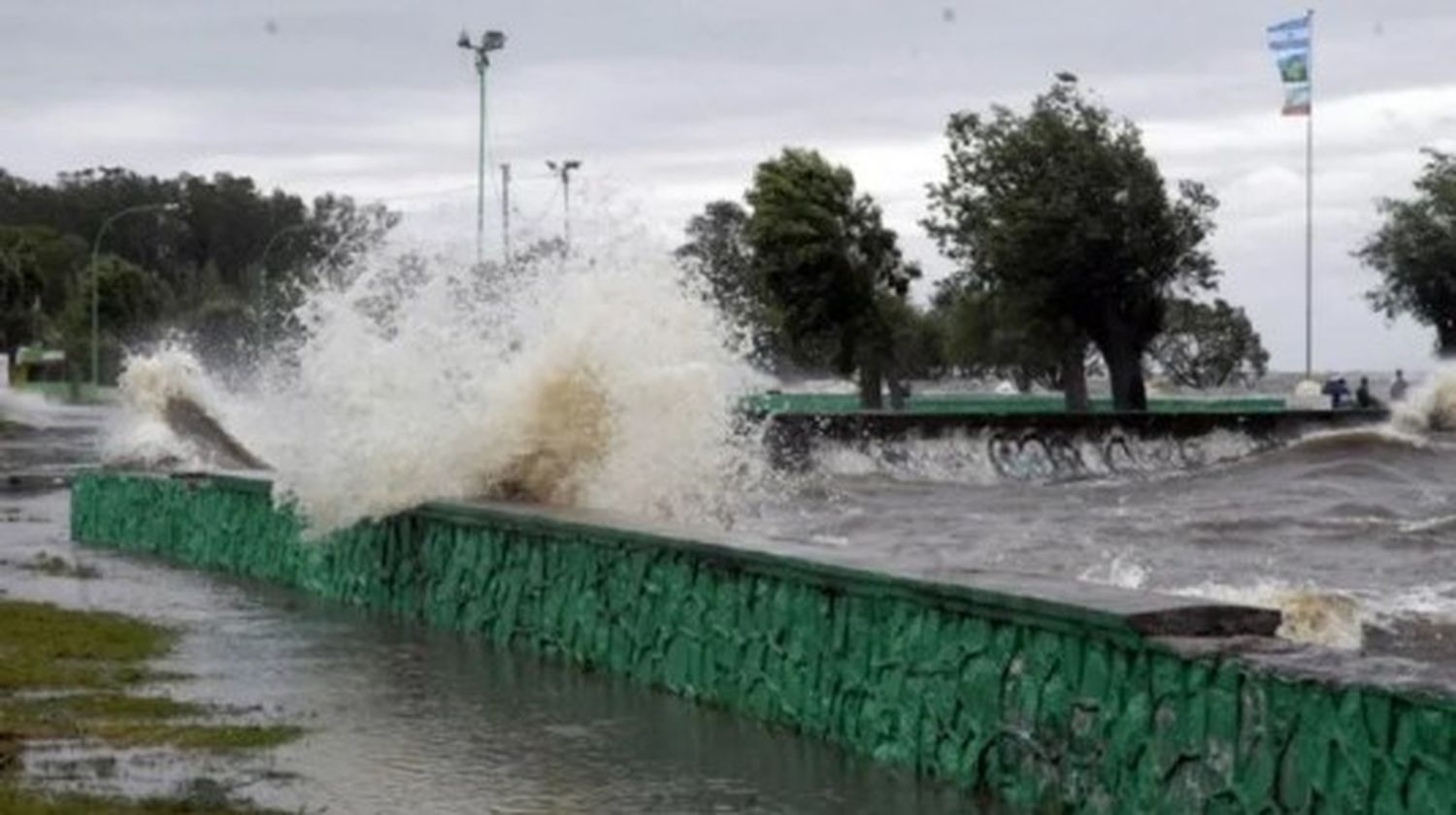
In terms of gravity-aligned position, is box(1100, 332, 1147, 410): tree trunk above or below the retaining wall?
above

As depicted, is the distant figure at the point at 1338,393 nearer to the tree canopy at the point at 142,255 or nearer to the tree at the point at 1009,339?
the tree at the point at 1009,339

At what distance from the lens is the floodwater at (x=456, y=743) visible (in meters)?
8.96

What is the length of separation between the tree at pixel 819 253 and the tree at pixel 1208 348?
27.3 feet

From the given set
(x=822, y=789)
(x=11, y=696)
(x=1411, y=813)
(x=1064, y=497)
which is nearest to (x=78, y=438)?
(x=1064, y=497)

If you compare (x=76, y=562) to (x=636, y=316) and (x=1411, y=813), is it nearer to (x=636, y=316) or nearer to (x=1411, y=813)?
(x=636, y=316)

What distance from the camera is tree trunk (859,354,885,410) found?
60719 mm

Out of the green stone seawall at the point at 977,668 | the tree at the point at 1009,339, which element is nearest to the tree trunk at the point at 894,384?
the tree at the point at 1009,339

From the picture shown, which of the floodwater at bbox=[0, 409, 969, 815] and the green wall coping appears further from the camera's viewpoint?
the floodwater at bbox=[0, 409, 969, 815]

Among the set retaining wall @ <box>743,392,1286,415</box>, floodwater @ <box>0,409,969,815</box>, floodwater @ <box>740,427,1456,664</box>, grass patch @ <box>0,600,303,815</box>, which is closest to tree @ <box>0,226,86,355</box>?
retaining wall @ <box>743,392,1286,415</box>

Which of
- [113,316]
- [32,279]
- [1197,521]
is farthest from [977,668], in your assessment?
[32,279]

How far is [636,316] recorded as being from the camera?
16438 mm

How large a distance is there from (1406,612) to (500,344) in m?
6.67

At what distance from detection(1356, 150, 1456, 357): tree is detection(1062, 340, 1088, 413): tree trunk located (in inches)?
504

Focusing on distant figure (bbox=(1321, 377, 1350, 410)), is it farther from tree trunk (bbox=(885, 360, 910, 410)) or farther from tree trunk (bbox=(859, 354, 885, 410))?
tree trunk (bbox=(859, 354, 885, 410))
